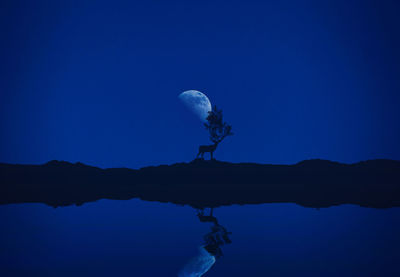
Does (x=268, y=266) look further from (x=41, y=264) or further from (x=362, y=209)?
(x=362, y=209)

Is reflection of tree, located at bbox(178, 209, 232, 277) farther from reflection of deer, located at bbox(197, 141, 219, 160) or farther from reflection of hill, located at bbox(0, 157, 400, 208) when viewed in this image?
reflection of deer, located at bbox(197, 141, 219, 160)

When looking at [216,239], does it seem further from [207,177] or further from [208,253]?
[207,177]

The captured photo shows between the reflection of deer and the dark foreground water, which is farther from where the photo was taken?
the reflection of deer

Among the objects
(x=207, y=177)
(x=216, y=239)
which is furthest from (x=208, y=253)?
(x=207, y=177)

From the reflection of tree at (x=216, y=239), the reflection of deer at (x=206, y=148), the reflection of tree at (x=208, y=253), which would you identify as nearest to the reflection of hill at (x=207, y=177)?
the reflection of deer at (x=206, y=148)

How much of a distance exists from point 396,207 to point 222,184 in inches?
852

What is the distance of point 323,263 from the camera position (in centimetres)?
956

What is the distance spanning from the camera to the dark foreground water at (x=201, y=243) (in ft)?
29.8

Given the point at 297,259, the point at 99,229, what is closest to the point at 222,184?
the point at 99,229

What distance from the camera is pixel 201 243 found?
11.6 metres

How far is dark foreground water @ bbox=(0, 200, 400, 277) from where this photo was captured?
9.09 metres

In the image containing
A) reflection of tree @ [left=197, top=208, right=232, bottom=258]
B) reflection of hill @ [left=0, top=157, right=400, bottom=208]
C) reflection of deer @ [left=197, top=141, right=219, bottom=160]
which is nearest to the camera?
reflection of tree @ [left=197, top=208, right=232, bottom=258]

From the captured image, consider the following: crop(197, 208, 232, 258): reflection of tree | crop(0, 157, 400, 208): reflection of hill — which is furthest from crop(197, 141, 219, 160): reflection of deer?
crop(197, 208, 232, 258): reflection of tree

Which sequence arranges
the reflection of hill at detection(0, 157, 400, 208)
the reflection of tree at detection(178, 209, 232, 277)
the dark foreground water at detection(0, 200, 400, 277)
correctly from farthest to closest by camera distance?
the reflection of hill at detection(0, 157, 400, 208)
the dark foreground water at detection(0, 200, 400, 277)
the reflection of tree at detection(178, 209, 232, 277)
